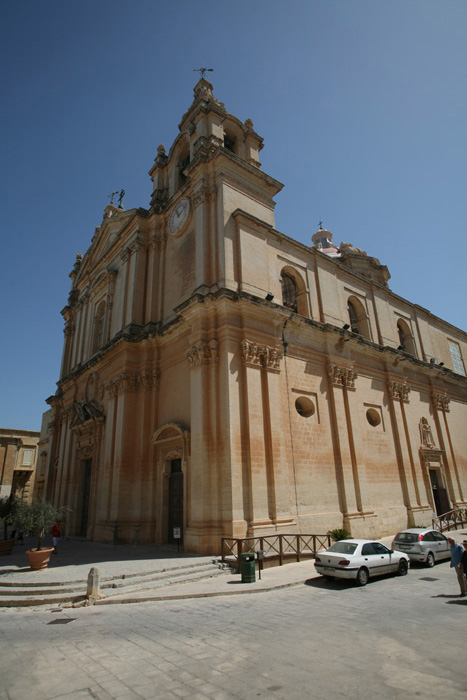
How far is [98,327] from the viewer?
89.8 feet

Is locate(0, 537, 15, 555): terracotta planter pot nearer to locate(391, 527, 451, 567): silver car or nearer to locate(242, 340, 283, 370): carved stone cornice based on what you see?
locate(242, 340, 283, 370): carved stone cornice

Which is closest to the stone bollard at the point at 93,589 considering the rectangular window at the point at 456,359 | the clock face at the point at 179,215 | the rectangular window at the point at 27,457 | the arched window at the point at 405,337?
the clock face at the point at 179,215

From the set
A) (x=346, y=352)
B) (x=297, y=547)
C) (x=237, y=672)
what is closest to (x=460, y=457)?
(x=346, y=352)

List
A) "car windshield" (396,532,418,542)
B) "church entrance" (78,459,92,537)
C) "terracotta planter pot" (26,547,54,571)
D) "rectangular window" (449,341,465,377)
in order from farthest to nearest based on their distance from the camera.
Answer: "rectangular window" (449,341,465,377) → "church entrance" (78,459,92,537) → "car windshield" (396,532,418,542) → "terracotta planter pot" (26,547,54,571)

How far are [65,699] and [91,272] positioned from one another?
28586mm

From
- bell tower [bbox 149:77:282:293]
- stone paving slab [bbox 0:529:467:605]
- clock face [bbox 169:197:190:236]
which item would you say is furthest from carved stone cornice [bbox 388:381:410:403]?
clock face [bbox 169:197:190:236]

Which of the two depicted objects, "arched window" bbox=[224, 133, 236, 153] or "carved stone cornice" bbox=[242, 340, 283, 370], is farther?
"arched window" bbox=[224, 133, 236, 153]

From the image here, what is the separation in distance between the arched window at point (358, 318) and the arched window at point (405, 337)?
5136 millimetres

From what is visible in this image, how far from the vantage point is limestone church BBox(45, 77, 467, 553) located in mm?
15008

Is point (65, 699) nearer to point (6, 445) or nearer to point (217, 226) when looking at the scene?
point (217, 226)

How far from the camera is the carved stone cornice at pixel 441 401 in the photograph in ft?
90.7

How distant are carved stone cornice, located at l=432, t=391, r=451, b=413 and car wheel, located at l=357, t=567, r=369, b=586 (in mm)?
19292

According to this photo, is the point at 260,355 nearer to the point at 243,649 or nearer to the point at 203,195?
the point at 203,195

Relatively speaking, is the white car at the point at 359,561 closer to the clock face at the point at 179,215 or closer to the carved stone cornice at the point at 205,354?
the carved stone cornice at the point at 205,354
